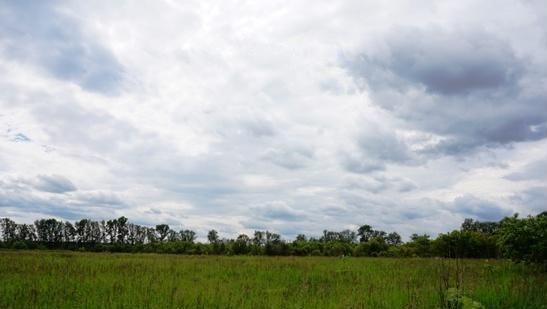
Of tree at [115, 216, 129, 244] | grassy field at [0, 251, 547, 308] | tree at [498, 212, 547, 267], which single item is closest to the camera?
grassy field at [0, 251, 547, 308]

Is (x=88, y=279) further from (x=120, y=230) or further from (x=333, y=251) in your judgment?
(x=120, y=230)

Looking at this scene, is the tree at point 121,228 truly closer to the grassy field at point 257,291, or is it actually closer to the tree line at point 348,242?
the tree line at point 348,242

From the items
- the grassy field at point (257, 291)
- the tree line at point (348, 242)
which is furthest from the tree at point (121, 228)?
the grassy field at point (257, 291)

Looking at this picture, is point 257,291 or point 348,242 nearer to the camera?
point 257,291

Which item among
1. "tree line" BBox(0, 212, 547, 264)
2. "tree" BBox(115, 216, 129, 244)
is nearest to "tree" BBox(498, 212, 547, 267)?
"tree line" BBox(0, 212, 547, 264)

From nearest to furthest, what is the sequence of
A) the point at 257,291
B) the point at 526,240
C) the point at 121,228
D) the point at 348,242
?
the point at 257,291 < the point at 526,240 < the point at 348,242 < the point at 121,228

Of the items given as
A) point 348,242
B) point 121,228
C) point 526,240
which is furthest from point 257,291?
point 121,228

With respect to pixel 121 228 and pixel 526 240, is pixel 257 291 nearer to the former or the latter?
pixel 526 240

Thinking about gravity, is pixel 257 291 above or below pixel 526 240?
below

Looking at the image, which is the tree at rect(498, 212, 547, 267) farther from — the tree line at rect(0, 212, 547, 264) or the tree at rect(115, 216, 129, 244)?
the tree at rect(115, 216, 129, 244)

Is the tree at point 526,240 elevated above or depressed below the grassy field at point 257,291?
above

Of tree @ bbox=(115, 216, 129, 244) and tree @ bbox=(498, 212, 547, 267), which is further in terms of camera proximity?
tree @ bbox=(115, 216, 129, 244)

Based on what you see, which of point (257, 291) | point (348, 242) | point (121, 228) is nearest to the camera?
point (257, 291)

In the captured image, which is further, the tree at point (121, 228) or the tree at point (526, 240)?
the tree at point (121, 228)
